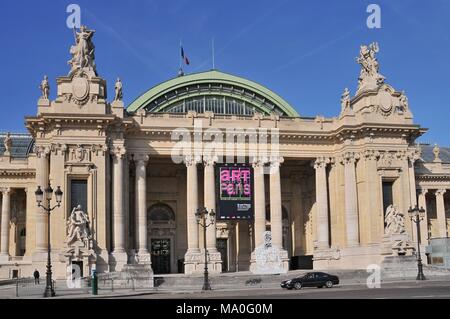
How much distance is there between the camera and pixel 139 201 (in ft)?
180

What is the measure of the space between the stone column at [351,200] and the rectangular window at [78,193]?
25.2 m

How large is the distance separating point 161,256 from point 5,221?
55.9 ft

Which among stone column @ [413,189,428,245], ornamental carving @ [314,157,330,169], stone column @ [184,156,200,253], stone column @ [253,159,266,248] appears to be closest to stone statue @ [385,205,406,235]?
stone column @ [413,189,428,245]

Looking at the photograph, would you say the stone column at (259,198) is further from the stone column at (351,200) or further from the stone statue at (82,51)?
the stone statue at (82,51)

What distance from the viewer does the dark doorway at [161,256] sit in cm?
6159

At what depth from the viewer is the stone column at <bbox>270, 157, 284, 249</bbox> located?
189 ft

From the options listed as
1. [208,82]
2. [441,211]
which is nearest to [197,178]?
[208,82]

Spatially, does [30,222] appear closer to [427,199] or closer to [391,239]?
[391,239]

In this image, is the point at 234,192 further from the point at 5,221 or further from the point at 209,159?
the point at 5,221

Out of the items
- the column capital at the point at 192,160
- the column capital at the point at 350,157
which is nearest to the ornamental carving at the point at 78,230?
the column capital at the point at 192,160

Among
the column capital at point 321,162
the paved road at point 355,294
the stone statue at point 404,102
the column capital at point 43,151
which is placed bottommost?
the paved road at point 355,294

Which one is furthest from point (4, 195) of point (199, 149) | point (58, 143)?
point (199, 149)

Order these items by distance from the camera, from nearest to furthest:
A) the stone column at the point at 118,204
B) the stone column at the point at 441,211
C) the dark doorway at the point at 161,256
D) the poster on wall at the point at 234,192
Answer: the stone column at the point at 118,204 → the poster on wall at the point at 234,192 → the dark doorway at the point at 161,256 → the stone column at the point at 441,211

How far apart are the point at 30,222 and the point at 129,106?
1842 cm
